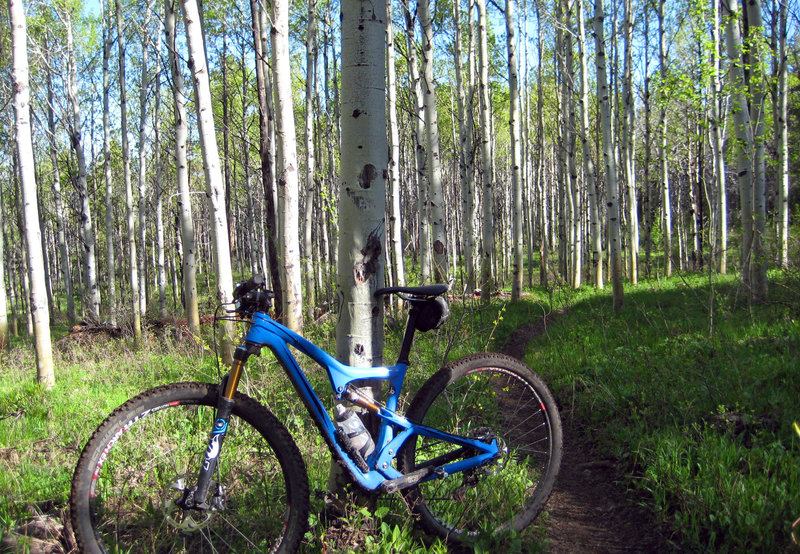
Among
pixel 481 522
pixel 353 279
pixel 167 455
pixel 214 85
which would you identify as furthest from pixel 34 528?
pixel 214 85

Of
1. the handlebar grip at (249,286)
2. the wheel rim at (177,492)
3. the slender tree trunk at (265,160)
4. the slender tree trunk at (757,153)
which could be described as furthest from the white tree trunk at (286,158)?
the slender tree trunk at (757,153)

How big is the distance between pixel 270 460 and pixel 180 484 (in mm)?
380

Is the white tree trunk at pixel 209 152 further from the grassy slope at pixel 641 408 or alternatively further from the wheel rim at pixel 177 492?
the wheel rim at pixel 177 492

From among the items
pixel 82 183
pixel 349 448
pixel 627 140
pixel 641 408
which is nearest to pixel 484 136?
pixel 627 140

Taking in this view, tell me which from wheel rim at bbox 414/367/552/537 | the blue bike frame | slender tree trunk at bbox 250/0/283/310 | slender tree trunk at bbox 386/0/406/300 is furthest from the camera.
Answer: slender tree trunk at bbox 386/0/406/300

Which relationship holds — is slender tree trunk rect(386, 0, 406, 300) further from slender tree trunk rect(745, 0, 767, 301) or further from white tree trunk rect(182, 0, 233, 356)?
slender tree trunk rect(745, 0, 767, 301)

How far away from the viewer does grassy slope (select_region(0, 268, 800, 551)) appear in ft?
8.80

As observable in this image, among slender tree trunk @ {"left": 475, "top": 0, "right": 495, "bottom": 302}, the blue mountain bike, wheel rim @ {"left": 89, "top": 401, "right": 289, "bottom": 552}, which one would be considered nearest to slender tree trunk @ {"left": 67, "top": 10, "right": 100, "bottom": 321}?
slender tree trunk @ {"left": 475, "top": 0, "right": 495, "bottom": 302}

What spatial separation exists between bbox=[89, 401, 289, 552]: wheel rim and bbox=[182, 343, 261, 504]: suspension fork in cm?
6

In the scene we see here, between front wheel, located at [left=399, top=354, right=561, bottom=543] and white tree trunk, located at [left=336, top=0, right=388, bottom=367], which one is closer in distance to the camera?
white tree trunk, located at [left=336, top=0, right=388, bottom=367]

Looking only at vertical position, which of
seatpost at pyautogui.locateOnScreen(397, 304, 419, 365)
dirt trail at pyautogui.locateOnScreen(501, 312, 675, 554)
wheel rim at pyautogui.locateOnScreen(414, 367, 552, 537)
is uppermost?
seatpost at pyautogui.locateOnScreen(397, 304, 419, 365)

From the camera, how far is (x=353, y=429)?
238cm

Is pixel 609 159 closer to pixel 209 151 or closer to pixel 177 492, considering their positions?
pixel 209 151

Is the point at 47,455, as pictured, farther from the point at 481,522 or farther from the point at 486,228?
the point at 486,228
